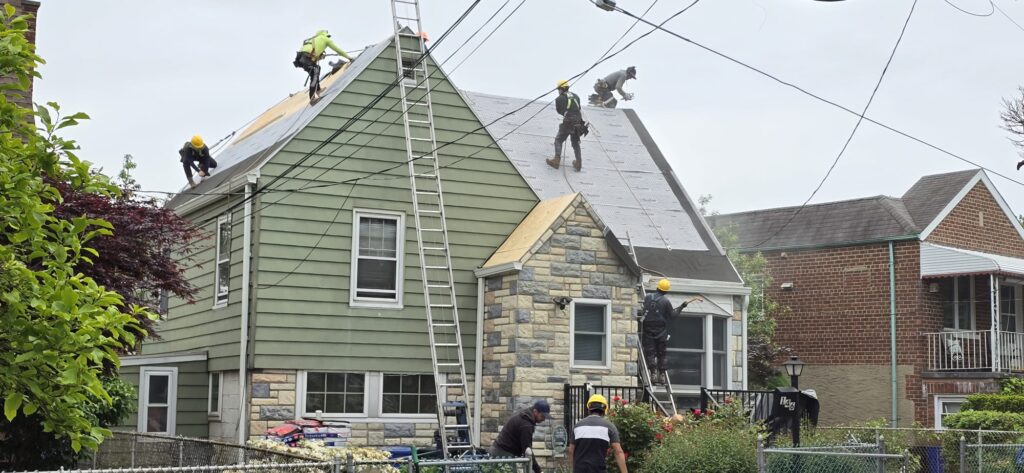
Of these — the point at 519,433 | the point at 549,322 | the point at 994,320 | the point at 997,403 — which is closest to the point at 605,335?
the point at 549,322

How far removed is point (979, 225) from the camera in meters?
28.8

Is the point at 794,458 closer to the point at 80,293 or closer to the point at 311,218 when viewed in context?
the point at 311,218

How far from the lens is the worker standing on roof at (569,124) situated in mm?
21656

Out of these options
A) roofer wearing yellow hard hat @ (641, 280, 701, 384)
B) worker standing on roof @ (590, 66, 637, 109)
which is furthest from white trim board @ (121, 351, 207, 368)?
worker standing on roof @ (590, 66, 637, 109)

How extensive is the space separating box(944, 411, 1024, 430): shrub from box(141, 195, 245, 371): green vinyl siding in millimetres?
13152

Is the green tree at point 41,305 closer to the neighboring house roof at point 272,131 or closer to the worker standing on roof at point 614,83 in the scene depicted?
the neighboring house roof at point 272,131

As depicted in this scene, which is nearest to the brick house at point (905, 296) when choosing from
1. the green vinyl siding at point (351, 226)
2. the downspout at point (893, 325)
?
the downspout at point (893, 325)

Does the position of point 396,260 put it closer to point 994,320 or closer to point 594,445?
point 594,445

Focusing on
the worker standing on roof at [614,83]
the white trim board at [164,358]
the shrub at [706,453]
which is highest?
the worker standing on roof at [614,83]

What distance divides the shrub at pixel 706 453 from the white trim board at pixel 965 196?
43.0 ft

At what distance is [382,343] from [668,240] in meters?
6.06

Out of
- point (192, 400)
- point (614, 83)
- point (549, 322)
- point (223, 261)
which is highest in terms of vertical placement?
point (614, 83)

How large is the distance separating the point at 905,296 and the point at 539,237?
12.1 m

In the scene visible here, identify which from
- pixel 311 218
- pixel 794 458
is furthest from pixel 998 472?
pixel 311 218
